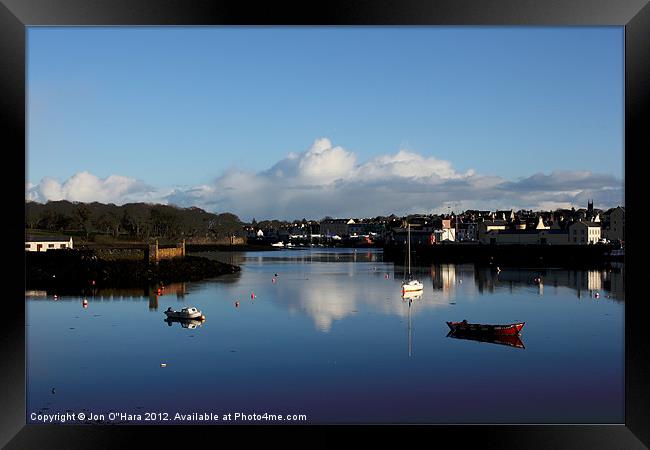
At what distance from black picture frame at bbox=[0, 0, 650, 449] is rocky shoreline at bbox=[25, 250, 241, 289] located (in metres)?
25.8

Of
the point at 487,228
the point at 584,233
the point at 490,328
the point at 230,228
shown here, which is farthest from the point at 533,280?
the point at 230,228

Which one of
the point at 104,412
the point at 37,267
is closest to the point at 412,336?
the point at 104,412

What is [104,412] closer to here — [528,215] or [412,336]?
[412,336]

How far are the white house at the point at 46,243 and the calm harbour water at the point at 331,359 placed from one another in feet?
38.4

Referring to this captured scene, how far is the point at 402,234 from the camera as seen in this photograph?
85812 millimetres

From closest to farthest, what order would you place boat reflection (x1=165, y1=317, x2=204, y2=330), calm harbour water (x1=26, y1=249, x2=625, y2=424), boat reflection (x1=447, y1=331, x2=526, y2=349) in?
calm harbour water (x1=26, y1=249, x2=625, y2=424), boat reflection (x1=447, y1=331, x2=526, y2=349), boat reflection (x1=165, y1=317, x2=204, y2=330)

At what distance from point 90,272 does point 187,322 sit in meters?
16.1

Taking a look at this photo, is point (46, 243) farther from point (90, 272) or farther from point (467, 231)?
point (467, 231)

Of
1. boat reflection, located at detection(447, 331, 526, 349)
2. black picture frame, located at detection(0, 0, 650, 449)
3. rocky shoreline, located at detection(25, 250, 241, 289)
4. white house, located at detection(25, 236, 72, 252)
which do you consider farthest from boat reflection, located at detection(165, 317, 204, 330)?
white house, located at detection(25, 236, 72, 252)

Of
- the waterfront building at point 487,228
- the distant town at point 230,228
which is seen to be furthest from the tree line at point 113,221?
the waterfront building at point 487,228

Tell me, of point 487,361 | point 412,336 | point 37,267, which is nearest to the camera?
point 487,361

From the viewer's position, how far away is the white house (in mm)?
36662

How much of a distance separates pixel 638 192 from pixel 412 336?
1221 cm

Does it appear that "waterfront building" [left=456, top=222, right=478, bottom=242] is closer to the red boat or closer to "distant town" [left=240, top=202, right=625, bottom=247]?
"distant town" [left=240, top=202, right=625, bottom=247]
